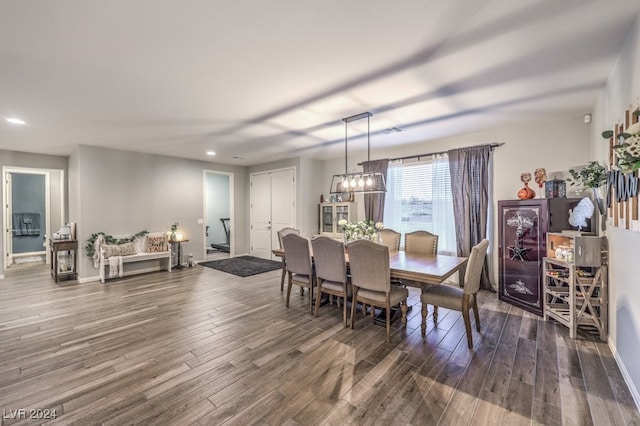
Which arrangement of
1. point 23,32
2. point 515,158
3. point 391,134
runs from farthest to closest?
point 391,134 < point 515,158 < point 23,32

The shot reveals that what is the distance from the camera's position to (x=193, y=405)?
6.26 feet

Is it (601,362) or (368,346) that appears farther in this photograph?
(368,346)

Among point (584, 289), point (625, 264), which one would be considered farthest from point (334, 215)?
point (625, 264)

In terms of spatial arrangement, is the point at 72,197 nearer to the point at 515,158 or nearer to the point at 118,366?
the point at 118,366

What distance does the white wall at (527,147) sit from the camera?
376cm

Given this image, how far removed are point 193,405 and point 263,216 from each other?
5667 mm

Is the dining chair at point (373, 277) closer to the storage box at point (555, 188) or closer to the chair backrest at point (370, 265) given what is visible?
the chair backrest at point (370, 265)

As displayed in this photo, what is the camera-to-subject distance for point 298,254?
3611mm

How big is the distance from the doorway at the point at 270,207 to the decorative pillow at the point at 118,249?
2.86 meters

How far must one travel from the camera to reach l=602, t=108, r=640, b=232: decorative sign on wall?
1.47m

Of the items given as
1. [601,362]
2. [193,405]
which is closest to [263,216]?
[193,405]

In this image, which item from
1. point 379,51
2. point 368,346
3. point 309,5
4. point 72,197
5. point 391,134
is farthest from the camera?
point 72,197

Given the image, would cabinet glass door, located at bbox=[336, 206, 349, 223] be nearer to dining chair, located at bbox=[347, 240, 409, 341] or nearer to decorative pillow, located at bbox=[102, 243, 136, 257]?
dining chair, located at bbox=[347, 240, 409, 341]

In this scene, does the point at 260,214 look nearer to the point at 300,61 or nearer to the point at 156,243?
the point at 156,243
